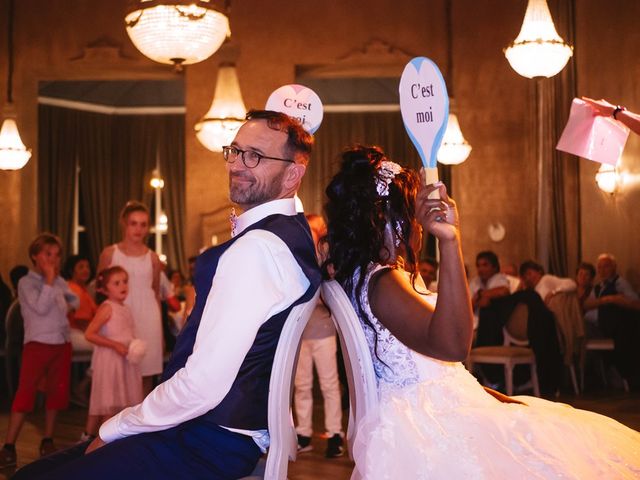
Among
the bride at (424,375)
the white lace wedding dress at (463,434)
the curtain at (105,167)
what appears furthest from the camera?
the curtain at (105,167)

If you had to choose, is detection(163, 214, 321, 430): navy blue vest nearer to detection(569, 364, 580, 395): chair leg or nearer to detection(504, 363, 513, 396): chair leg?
detection(504, 363, 513, 396): chair leg

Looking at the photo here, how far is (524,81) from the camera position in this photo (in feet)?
38.4

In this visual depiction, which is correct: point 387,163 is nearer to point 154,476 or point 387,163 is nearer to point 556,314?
point 154,476

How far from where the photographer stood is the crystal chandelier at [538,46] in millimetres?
7520

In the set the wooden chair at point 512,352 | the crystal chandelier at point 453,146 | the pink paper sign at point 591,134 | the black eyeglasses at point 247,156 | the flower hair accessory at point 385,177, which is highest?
the crystal chandelier at point 453,146

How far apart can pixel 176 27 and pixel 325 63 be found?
5.76 meters

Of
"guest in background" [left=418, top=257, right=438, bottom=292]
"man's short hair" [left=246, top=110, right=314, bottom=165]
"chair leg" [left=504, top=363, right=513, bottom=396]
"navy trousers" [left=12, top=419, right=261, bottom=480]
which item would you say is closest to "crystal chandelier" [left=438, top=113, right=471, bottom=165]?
"guest in background" [left=418, top=257, right=438, bottom=292]

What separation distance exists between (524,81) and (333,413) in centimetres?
735

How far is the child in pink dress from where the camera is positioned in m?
5.45

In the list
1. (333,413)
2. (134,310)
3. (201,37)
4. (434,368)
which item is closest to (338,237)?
(434,368)

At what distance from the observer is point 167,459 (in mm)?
2117

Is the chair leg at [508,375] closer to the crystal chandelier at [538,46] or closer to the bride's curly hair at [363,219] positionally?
the crystal chandelier at [538,46]

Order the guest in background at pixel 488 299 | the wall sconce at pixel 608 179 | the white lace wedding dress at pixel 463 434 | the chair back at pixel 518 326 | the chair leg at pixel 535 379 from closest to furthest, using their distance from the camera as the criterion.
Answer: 1. the white lace wedding dress at pixel 463 434
2. the chair leg at pixel 535 379
3. the chair back at pixel 518 326
4. the guest in background at pixel 488 299
5. the wall sconce at pixel 608 179

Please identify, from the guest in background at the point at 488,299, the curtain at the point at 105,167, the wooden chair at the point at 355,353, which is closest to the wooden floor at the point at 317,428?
the guest in background at the point at 488,299
